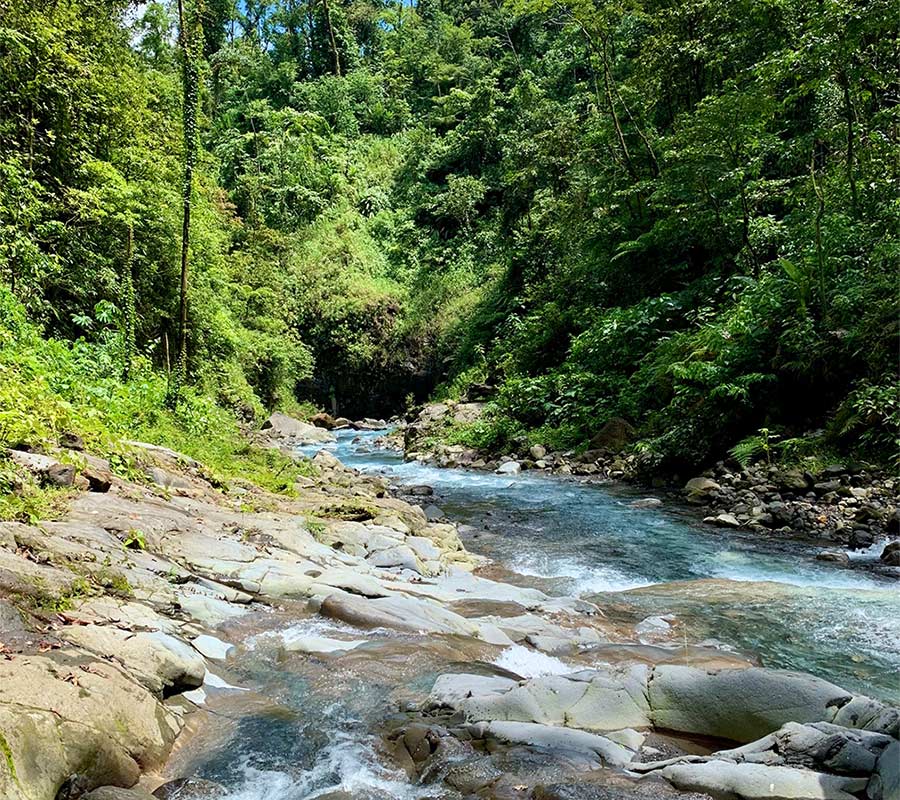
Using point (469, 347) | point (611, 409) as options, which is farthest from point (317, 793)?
point (469, 347)

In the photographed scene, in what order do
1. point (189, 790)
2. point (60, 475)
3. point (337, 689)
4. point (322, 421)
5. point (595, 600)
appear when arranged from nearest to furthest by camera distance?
point (189, 790) → point (337, 689) → point (60, 475) → point (595, 600) → point (322, 421)

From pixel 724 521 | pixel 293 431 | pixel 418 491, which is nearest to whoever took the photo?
pixel 724 521

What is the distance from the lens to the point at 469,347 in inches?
1163

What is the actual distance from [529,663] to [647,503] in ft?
24.4

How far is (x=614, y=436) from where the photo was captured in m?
16.7

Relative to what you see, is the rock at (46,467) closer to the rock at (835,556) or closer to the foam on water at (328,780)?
the foam on water at (328,780)

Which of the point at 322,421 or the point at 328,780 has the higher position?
the point at 328,780

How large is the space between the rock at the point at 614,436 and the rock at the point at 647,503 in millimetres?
3605

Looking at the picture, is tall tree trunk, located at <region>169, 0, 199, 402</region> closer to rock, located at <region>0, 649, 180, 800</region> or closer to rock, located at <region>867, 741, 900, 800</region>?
rock, located at <region>0, 649, 180, 800</region>

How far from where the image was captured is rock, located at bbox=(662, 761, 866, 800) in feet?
10.7

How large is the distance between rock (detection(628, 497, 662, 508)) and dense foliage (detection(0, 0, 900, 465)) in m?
1.58

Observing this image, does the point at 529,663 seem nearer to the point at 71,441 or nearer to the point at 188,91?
the point at 71,441

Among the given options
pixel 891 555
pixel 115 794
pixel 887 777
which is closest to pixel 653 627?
pixel 887 777

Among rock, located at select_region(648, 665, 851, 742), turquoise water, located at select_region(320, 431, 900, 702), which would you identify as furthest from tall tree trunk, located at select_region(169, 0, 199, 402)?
rock, located at select_region(648, 665, 851, 742)
